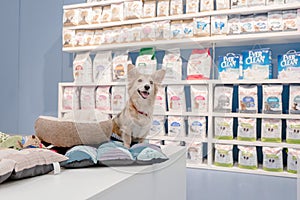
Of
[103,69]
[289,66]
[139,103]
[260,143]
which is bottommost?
[260,143]

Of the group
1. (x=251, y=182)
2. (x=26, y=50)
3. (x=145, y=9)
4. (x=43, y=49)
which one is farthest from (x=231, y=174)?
(x=26, y=50)

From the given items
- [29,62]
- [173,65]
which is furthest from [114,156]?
[29,62]

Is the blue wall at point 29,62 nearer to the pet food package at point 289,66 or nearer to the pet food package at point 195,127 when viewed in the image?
the pet food package at point 289,66

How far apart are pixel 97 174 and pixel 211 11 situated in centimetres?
208

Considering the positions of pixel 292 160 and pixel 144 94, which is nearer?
pixel 144 94

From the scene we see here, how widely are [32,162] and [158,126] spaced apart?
38 centimetres

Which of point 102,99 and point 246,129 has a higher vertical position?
point 102,99

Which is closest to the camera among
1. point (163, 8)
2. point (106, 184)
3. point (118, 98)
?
point (106, 184)

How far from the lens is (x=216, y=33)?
102 inches

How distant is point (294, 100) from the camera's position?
7.79ft

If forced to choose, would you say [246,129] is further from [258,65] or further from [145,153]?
[145,153]

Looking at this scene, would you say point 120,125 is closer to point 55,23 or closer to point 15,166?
point 15,166

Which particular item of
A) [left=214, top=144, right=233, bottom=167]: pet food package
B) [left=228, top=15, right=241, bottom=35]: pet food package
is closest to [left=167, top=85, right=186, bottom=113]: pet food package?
[left=214, top=144, right=233, bottom=167]: pet food package

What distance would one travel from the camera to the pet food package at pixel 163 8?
278 centimetres
